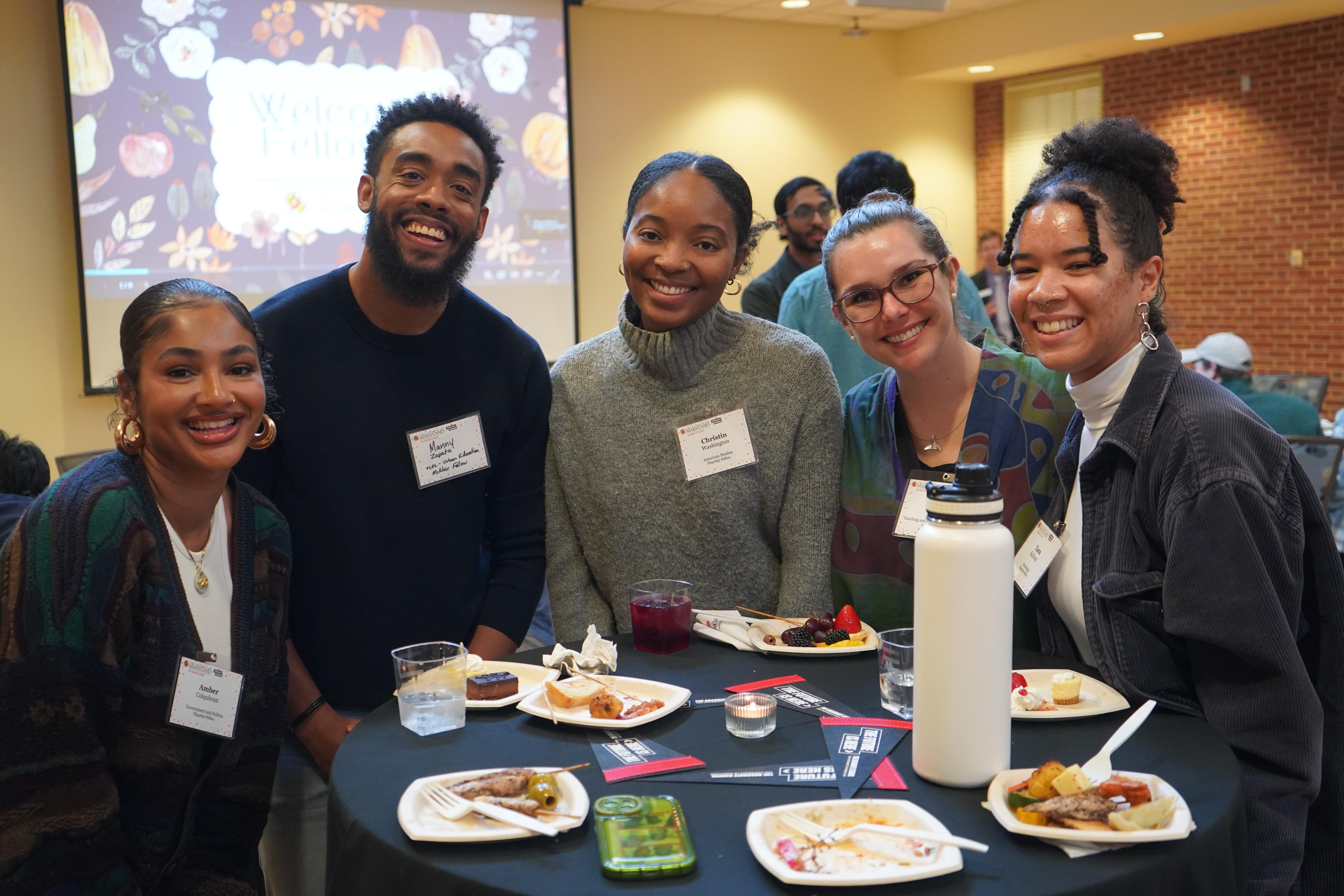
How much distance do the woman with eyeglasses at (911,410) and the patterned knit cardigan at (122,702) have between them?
1114 millimetres

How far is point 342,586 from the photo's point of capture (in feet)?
7.11

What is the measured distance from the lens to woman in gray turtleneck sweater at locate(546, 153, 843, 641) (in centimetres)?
218

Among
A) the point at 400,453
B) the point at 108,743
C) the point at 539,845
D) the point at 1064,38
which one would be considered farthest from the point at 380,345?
the point at 1064,38

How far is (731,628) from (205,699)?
0.90 meters

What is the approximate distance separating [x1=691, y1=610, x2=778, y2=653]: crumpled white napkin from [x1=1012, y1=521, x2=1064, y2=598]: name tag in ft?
1.41

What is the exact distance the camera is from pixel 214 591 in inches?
74.1

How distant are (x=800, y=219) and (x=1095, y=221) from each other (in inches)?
132

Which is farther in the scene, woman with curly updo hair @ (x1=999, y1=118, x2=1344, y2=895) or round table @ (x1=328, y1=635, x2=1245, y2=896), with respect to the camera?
woman with curly updo hair @ (x1=999, y1=118, x2=1344, y2=895)

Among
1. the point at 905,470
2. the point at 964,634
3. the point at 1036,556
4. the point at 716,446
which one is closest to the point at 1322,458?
the point at 905,470

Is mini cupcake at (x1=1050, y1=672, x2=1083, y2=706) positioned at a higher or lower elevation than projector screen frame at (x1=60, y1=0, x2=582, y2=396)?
lower

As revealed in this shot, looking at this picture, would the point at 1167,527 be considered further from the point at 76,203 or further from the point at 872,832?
the point at 76,203

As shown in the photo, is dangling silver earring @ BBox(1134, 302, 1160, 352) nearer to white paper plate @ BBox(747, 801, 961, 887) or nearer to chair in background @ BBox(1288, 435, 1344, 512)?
white paper plate @ BBox(747, 801, 961, 887)

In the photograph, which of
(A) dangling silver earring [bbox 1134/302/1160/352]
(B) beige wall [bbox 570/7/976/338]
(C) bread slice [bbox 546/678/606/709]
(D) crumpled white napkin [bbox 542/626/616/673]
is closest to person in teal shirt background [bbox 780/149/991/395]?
(A) dangling silver earring [bbox 1134/302/1160/352]

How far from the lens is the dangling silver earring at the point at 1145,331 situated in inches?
69.0
